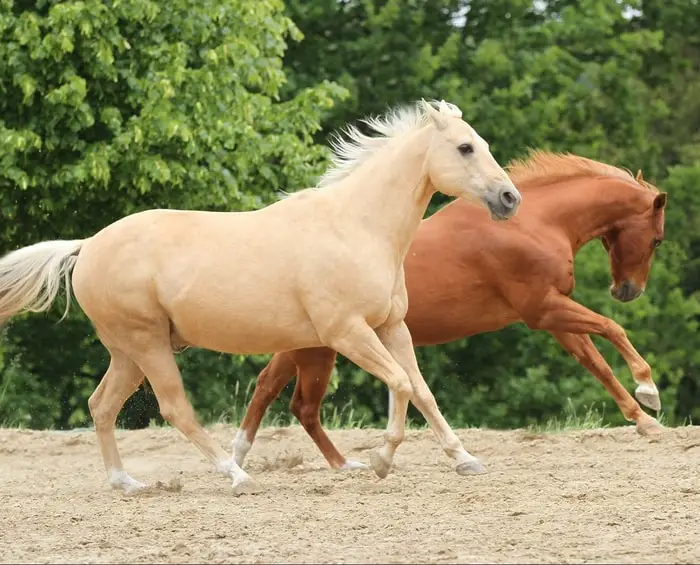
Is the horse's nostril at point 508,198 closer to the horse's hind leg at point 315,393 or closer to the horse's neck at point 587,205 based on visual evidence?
the horse's hind leg at point 315,393

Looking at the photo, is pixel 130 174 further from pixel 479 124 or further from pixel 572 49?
pixel 572 49

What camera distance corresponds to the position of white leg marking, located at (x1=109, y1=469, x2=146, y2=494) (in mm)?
7789

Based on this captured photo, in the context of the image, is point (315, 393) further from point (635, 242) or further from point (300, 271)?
point (635, 242)

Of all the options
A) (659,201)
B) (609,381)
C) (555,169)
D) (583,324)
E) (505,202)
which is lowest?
(609,381)

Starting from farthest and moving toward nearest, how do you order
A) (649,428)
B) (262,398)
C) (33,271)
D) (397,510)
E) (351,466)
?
(649,428) < (262,398) < (351,466) < (33,271) < (397,510)

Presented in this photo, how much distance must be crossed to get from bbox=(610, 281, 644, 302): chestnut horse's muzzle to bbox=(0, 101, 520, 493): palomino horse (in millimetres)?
2885

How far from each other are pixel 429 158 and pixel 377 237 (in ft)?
1.76

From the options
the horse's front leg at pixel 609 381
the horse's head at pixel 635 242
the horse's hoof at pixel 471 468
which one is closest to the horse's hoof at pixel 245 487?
the horse's hoof at pixel 471 468

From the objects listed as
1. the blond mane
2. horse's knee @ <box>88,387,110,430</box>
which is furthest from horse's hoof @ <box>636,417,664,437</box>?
horse's knee @ <box>88,387,110,430</box>

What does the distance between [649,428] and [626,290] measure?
117 centimetres

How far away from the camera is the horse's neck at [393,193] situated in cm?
753

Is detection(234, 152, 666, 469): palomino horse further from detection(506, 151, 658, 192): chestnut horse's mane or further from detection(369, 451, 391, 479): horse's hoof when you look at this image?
detection(369, 451, 391, 479): horse's hoof

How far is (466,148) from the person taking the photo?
24.6ft

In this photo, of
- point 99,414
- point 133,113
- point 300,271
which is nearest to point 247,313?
point 300,271
